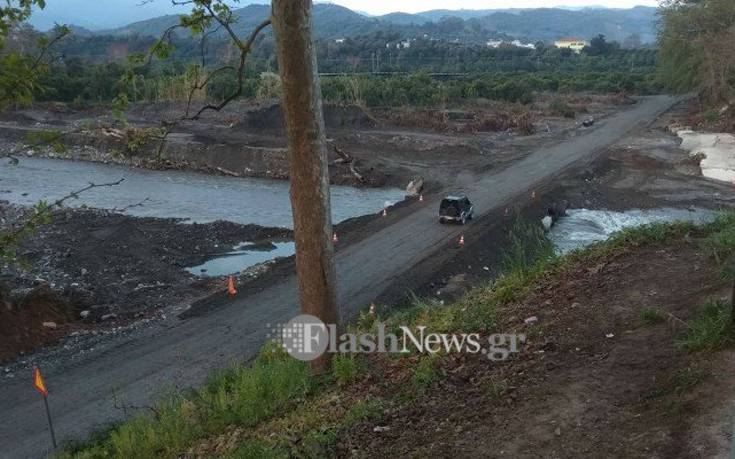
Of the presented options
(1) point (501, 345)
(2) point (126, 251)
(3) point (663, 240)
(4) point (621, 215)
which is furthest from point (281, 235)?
(1) point (501, 345)

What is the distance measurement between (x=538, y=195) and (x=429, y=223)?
641 centimetres

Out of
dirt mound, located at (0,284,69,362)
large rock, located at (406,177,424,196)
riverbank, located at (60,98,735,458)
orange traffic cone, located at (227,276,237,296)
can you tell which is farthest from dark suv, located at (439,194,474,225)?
riverbank, located at (60,98,735,458)

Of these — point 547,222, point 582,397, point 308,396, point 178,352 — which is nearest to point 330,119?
point 547,222

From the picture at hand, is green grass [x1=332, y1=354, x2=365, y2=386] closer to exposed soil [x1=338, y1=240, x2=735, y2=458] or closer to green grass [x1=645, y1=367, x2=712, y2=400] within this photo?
exposed soil [x1=338, y1=240, x2=735, y2=458]

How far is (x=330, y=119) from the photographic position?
4978 centimetres

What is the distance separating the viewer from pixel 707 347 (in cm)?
550

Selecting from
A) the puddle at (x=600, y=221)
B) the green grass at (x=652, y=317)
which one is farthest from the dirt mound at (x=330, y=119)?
the green grass at (x=652, y=317)

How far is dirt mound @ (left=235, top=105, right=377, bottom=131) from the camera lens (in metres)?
48.4

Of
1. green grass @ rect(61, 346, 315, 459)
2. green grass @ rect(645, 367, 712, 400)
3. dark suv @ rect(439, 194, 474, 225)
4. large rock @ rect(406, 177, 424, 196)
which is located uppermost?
green grass @ rect(645, 367, 712, 400)

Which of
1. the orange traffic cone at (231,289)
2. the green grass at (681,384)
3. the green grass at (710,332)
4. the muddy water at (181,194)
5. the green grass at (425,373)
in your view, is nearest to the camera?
the green grass at (681,384)

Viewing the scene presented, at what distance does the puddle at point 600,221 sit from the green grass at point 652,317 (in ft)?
52.2

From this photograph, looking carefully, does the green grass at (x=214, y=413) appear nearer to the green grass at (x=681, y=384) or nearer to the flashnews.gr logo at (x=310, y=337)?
the flashnews.gr logo at (x=310, y=337)

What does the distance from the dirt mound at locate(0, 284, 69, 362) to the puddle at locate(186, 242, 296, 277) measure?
4808 millimetres

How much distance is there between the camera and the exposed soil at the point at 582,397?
179 inches
